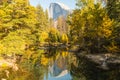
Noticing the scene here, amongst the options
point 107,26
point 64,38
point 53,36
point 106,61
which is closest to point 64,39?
point 64,38

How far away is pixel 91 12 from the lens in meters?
49.5

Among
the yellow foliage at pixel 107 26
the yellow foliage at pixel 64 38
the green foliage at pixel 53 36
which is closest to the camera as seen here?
the yellow foliage at pixel 107 26

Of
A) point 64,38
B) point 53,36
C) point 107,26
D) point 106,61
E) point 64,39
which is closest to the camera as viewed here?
point 106,61

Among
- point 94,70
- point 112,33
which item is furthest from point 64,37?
point 94,70

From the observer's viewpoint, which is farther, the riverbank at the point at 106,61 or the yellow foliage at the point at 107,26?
the yellow foliage at the point at 107,26

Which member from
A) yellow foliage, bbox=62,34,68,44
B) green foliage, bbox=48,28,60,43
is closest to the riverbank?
yellow foliage, bbox=62,34,68,44

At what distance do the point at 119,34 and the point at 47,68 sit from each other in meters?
12.6

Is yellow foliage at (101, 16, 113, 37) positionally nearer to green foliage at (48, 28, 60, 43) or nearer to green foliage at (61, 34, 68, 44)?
green foliage at (61, 34, 68, 44)

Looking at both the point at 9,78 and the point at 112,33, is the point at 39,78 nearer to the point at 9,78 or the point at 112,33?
the point at 9,78

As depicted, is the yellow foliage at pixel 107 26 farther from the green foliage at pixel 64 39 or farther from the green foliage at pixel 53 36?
the green foliage at pixel 53 36

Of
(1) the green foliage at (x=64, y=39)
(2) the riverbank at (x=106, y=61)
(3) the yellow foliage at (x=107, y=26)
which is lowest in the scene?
(2) the riverbank at (x=106, y=61)

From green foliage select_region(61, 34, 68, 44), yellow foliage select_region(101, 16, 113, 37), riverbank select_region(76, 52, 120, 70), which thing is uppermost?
yellow foliage select_region(101, 16, 113, 37)

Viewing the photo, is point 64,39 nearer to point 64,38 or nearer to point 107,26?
point 64,38

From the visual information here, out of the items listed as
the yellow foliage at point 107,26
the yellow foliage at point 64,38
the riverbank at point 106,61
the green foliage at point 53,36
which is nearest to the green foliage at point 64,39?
the yellow foliage at point 64,38
